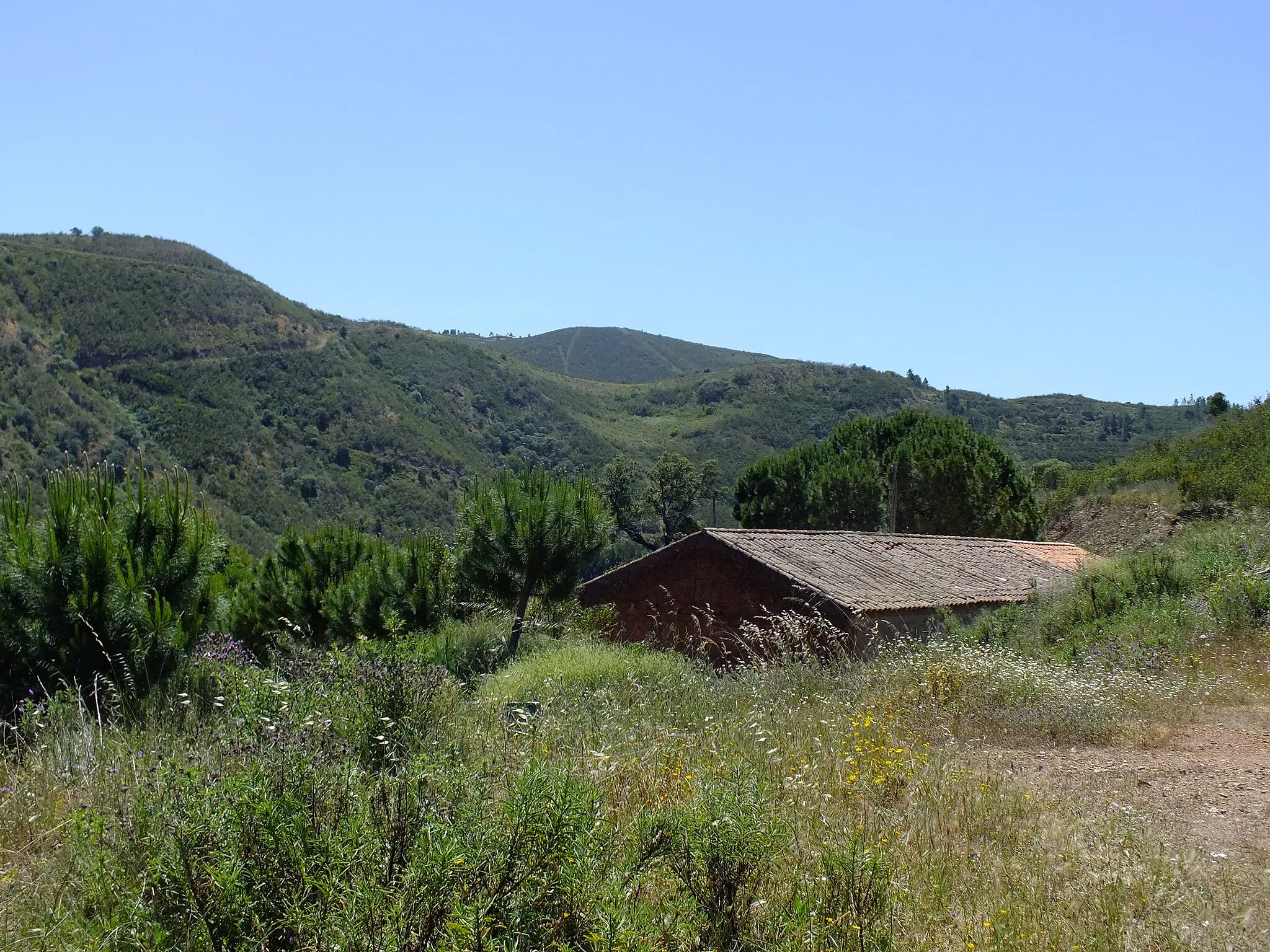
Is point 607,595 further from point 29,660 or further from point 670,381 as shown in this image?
point 670,381

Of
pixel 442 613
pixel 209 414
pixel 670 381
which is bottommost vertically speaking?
pixel 442 613

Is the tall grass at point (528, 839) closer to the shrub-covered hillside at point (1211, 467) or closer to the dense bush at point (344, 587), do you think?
the dense bush at point (344, 587)

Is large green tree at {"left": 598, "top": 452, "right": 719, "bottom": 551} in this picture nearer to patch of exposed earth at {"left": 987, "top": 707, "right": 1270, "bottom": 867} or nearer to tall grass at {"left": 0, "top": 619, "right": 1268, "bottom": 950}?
patch of exposed earth at {"left": 987, "top": 707, "right": 1270, "bottom": 867}

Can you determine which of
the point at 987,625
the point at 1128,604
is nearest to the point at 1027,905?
the point at 1128,604

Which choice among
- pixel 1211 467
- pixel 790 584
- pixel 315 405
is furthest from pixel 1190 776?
pixel 315 405

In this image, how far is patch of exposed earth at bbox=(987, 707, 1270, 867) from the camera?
511cm

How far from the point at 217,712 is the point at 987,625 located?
1148 centimetres

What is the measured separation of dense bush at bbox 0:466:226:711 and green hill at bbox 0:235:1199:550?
33415mm

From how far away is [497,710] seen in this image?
6.51 metres

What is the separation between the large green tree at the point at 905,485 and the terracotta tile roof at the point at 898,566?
1139 cm

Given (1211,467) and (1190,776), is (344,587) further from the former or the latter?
(1211,467)

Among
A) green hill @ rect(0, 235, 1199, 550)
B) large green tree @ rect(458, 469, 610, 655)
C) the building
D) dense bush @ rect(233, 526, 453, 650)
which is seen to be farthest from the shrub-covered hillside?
green hill @ rect(0, 235, 1199, 550)

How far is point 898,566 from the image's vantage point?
20.7 meters

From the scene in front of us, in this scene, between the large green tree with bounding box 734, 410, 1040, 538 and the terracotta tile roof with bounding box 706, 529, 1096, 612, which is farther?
the large green tree with bounding box 734, 410, 1040, 538
